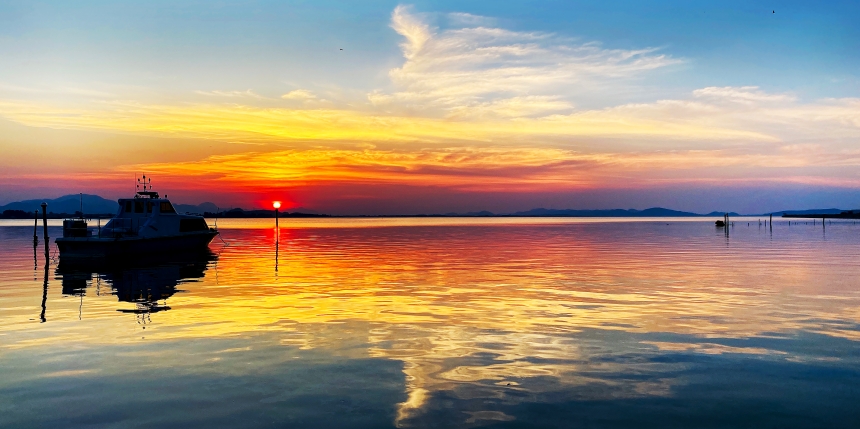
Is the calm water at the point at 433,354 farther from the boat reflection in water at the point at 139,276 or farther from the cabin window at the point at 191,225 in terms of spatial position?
the cabin window at the point at 191,225

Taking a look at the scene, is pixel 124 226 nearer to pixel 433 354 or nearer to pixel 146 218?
pixel 146 218

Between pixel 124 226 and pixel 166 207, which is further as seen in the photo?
pixel 166 207

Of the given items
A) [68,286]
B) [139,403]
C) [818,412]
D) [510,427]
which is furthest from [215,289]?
[818,412]

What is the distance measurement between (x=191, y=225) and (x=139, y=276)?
877 inches

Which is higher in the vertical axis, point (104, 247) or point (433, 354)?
point (104, 247)

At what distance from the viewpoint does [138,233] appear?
49.6 metres

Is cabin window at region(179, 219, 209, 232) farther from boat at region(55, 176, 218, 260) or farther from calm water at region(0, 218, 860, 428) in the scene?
calm water at region(0, 218, 860, 428)

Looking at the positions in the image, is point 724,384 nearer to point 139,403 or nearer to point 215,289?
point 139,403

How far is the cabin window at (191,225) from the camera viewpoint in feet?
182

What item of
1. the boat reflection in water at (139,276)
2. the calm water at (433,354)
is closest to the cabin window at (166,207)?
the boat reflection in water at (139,276)

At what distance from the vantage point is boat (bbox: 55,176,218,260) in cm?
4475

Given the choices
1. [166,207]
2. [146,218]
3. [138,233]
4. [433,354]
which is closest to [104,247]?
[138,233]

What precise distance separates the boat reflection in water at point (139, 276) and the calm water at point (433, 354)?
1.07 feet

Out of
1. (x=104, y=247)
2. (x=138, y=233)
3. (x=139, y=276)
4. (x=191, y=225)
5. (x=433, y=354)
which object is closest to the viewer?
(x=433, y=354)
